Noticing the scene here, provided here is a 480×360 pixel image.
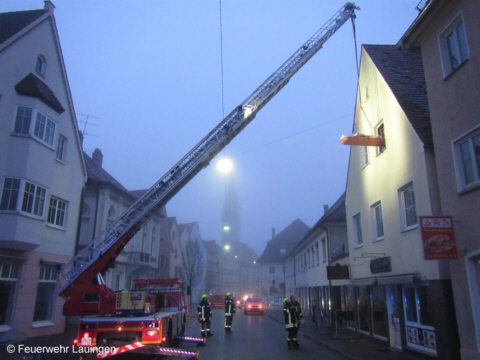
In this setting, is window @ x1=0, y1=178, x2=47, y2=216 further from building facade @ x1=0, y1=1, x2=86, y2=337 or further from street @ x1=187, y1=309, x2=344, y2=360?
street @ x1=187, y1=309, x2=344, y2=360

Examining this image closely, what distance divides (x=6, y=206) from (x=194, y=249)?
39.5 metres

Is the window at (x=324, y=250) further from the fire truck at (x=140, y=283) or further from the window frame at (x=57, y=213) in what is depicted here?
the window frame at (x=57, y=213)

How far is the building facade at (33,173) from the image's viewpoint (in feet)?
45.4

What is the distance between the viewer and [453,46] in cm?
962

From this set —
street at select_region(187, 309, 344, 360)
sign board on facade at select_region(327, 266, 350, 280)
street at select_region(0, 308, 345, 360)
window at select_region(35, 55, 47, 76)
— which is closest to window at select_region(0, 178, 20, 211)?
street at select_region(0, 308, 345, 360)

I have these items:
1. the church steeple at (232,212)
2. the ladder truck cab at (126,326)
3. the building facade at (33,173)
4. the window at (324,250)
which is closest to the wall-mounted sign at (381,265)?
the ladder truck cab at (126,326)

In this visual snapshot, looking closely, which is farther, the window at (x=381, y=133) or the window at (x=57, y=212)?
the window at (x=57, y=212)

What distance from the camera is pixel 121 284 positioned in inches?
1027

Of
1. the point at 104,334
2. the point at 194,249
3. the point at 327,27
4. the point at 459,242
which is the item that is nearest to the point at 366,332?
the point at 459,242

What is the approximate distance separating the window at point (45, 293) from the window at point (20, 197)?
9.32 ft

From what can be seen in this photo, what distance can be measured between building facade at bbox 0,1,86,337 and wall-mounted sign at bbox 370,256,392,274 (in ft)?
39.8

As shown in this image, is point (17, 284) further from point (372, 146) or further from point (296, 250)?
point (296, 250)

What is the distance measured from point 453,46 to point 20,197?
1403 cm

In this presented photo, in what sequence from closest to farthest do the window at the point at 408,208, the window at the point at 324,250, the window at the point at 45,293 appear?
the window at the point at 408,208, the window at the point at 45,293, the window at the point at 324,250
